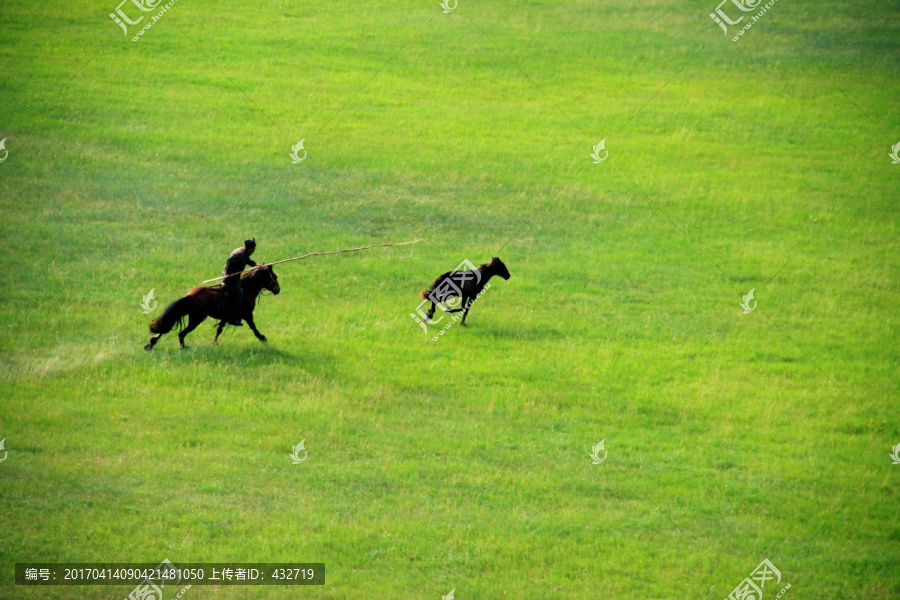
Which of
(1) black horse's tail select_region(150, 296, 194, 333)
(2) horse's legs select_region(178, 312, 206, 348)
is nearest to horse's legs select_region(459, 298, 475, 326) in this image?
(2) horse's legs select_region(178, 312, 206, 348)

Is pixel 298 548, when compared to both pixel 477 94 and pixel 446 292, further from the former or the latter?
pixel 477 94

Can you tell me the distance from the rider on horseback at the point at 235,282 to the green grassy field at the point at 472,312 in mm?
1077

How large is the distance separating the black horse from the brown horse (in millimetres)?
4139

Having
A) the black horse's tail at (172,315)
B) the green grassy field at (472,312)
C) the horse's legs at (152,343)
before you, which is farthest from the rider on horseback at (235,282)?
the horse's legs at (152,343)

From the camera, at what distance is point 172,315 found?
69.5 ft

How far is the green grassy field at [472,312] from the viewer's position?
16.4 meters

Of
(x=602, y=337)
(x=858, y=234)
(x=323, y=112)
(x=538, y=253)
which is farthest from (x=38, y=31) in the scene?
(x=858, y=234)

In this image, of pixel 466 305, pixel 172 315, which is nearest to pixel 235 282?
pixel 172 315

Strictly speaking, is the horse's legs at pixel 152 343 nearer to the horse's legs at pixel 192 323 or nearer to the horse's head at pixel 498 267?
the horse's legs at pixel 192 323

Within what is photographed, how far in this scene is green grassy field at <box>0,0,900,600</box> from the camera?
16406mm

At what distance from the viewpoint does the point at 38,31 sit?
153ft

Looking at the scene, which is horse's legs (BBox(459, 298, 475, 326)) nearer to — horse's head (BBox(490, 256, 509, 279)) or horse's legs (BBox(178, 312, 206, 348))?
horse's head (BBox(490, 256, 509, 279))

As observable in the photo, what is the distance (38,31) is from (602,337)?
34.7 m

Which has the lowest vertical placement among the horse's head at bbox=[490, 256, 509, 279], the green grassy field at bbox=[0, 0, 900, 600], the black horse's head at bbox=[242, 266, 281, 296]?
the green grassy field at bbox=[0, 0, 900, 600]
